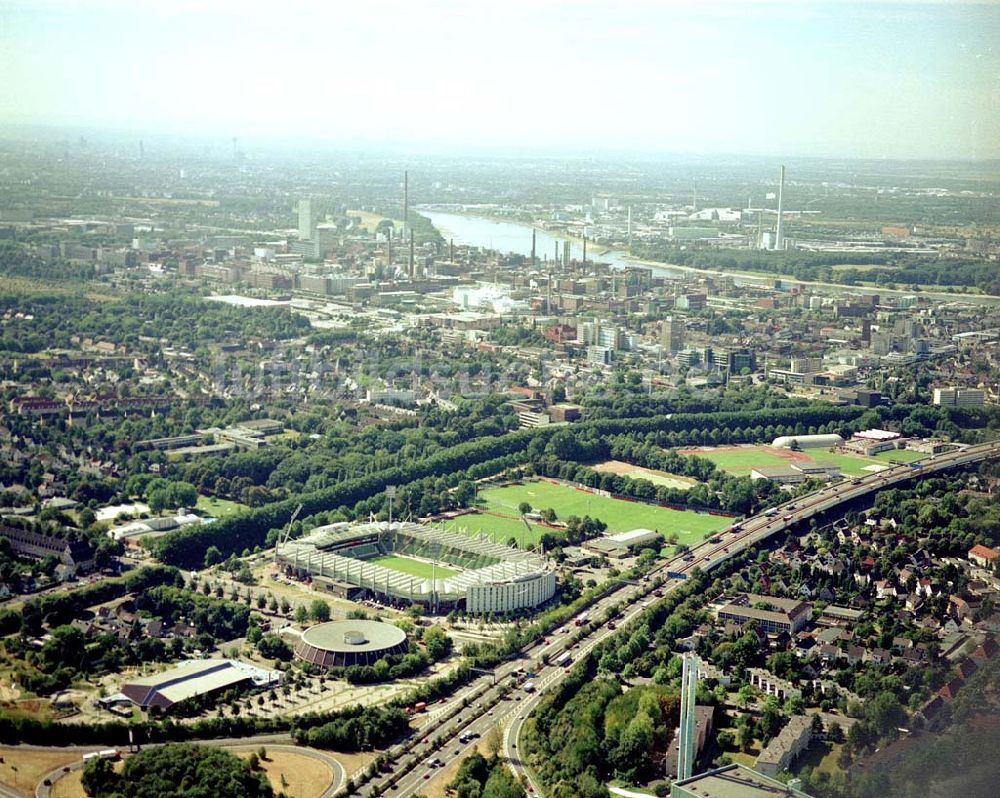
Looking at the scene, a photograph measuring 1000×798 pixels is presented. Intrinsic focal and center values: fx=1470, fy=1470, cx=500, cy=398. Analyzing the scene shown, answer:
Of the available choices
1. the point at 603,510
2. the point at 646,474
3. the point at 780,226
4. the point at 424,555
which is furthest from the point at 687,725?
the point at 780,226

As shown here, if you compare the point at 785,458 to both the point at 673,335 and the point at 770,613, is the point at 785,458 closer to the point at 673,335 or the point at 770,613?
the point at 770,613

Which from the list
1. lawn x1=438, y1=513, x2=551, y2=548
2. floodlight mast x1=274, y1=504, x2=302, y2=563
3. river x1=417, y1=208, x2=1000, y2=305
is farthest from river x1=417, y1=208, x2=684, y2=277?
floodlight mast x1=274, y1=504, x2=302, y2=563

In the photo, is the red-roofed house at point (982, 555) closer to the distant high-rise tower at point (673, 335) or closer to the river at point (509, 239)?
the distant high-rise tower at point (673, 335)

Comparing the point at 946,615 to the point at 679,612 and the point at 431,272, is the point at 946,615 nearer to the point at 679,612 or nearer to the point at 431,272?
the point at 679,612

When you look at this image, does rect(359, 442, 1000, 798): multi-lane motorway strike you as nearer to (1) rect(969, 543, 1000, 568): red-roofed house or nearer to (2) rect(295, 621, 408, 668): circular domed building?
(1) rect(969, 543, 1000, 568): red-roofed house

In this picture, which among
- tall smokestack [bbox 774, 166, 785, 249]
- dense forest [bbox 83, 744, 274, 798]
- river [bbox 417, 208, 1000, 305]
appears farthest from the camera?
tall smokestack [bbox 774, 166, 785, 249]

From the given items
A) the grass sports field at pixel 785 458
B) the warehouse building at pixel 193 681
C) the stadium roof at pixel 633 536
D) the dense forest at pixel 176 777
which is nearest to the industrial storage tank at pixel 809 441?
the grass sports field at pixel 785 458
